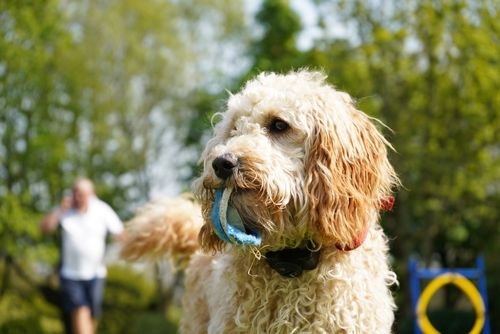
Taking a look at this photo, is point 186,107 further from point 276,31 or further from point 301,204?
point 301,204

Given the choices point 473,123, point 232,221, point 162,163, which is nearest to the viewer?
point 232,221

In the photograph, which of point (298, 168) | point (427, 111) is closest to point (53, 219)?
point (298, 168)

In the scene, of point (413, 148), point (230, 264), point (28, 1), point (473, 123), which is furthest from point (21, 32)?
point (230, 264)

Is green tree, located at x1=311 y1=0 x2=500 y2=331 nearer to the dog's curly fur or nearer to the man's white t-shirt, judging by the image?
the man's white t-shirt

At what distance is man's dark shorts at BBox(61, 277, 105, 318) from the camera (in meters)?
8.16

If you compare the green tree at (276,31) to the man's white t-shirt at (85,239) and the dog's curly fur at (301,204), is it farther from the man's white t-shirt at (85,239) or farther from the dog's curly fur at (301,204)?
the dog's curly fur at (301,204)

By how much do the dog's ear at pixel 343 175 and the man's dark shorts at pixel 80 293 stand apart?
17.9 ft

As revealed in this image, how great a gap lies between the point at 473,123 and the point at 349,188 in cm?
1304

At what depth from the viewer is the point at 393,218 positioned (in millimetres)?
17922

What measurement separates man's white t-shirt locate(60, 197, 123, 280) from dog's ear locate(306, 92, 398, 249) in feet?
17.5

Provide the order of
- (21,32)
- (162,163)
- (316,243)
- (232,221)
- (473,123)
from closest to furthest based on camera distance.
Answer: (232,221), (316,243), (473,123), (21,32), (162,163)

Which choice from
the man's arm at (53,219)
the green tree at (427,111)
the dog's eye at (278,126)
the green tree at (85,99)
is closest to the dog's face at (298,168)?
the dog's eye at (278,126)

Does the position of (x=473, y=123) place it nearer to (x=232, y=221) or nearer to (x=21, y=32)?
(x=21, y=32)

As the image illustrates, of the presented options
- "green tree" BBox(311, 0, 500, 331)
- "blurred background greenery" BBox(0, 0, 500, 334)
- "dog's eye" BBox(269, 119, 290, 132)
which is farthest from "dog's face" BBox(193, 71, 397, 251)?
"green tree" BBox(311, 0, 500, 331)
